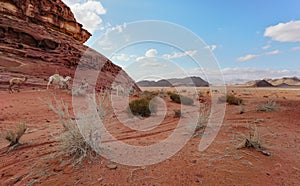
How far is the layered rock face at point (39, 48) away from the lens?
54.7 ft

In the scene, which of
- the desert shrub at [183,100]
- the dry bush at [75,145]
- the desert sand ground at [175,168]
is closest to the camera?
the desert sand ground at [175,168]

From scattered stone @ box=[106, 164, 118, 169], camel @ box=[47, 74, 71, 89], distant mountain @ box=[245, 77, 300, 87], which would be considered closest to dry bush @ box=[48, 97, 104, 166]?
scattered stone @ box=[106, 164, 118, 169]

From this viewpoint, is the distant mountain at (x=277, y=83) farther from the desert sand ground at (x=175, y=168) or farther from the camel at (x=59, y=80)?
the desert sand ground at (x=175, y=168)

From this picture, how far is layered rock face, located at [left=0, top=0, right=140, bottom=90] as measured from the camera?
16.7m

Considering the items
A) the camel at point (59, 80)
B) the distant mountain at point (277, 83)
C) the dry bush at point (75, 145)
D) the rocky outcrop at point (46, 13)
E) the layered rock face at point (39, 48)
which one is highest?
the rocky outcrop at point (46, 13)

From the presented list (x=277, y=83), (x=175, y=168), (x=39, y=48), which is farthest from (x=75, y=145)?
(x=277, y=83)

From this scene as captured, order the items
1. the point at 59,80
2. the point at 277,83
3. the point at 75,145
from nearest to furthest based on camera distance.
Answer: the point at 75,145
the point at 59,80
the point at 277,83

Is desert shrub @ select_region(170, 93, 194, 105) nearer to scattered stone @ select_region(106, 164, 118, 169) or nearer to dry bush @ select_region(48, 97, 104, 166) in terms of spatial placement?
dry bush @ select_region(48, 97, 104, 166)

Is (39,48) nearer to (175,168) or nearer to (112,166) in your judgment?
(112,166)

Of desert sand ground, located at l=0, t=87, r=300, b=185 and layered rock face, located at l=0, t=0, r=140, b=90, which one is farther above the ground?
layered rock face, located at l=0, t=0, r=140, b=90

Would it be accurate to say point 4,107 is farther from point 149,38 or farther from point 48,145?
point 149,38

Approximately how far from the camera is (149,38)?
6109 mm

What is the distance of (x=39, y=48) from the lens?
2081 centimetres

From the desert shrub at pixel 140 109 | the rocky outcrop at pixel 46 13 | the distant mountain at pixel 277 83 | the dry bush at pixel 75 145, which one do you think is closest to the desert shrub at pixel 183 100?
the desert shrub at pixel 140 109
